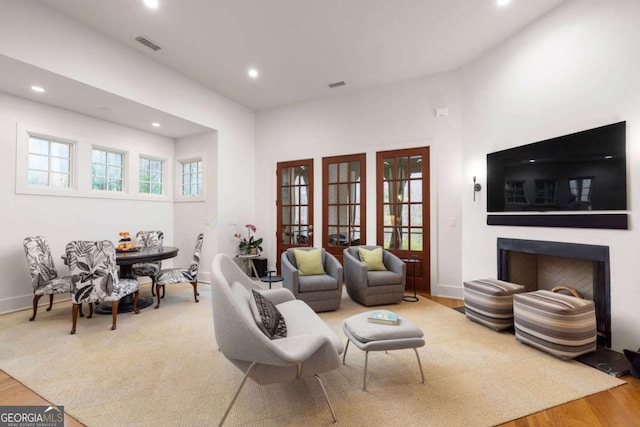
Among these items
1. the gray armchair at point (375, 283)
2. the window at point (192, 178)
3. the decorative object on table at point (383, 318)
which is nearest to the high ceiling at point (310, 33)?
the window at point (192, 178)

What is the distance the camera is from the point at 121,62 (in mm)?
3834

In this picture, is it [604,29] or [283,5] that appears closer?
[604,29]

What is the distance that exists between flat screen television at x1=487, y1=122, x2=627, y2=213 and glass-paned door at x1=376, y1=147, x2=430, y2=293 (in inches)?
41.7

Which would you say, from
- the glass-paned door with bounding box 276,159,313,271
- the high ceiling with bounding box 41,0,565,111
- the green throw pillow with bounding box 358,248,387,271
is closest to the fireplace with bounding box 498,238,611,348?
the green throw pillow with bounding box 358,248,387,271

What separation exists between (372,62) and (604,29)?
8.30ft

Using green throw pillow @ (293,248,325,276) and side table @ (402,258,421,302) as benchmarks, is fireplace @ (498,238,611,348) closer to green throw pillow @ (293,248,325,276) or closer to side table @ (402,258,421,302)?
side table @ (402,258,421,302)

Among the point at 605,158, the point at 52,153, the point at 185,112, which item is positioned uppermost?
the point at 185,112

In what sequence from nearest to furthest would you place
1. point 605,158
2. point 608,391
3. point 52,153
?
point 608,391 → point 605,158 → point 52,153

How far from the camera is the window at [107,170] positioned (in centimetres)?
472

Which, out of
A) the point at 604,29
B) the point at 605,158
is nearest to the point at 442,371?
the point at 605,158

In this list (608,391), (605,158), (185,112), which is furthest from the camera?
(185,112)

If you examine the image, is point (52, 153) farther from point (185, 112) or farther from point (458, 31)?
point (458, 31)

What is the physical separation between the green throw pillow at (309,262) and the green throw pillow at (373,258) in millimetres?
679

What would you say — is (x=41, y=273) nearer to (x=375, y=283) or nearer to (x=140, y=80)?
(x=140, y=80)
